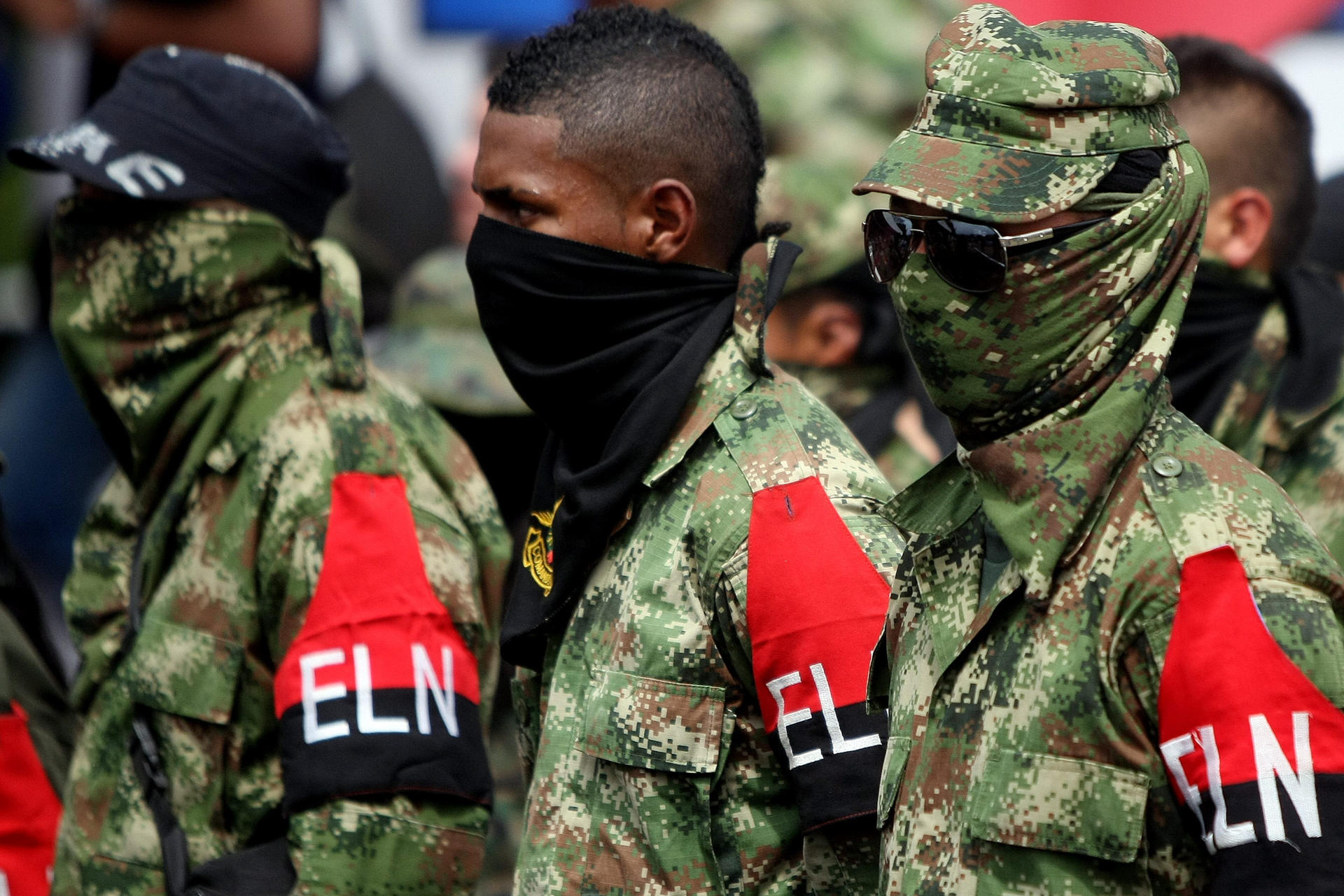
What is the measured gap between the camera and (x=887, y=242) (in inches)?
82.7

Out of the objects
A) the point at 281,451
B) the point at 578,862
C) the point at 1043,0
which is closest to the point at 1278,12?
the point at 1043,0

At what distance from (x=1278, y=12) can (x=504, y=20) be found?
12.8 ft

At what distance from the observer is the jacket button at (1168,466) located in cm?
190

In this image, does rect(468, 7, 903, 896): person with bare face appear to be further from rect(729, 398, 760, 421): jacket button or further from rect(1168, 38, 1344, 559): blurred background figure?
rect(1168, 38, 1344, 559): blurred background figure

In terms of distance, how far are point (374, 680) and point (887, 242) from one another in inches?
54.8

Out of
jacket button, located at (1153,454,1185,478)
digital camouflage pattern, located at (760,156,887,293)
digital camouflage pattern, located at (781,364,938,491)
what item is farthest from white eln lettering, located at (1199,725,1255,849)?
digital camouflage pattern, located at (760,156,887,293)

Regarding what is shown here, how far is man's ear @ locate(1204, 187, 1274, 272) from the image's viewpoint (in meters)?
3.75

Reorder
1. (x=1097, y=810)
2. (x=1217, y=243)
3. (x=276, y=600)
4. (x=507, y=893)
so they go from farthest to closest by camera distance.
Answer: (x=507, y=893)
(x=1217, y=243)
(x=276, y=600)
(x=1097, y=810)

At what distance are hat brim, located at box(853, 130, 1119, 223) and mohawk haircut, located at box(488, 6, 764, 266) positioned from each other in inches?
31.1

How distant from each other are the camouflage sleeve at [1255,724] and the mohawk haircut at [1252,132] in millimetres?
2239

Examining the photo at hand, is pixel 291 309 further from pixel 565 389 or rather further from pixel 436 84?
pixel 436 84

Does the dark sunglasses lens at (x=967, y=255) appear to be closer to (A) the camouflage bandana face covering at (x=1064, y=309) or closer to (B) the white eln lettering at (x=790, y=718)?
(A) the camouflage bandana face covering at (x=1064, y=309)

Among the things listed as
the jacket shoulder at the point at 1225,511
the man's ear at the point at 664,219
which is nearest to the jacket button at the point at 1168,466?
the jacket shoulder at the point at 1225,511

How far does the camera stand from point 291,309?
3.56m
